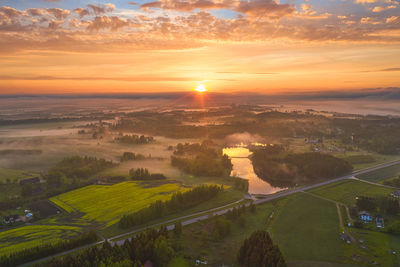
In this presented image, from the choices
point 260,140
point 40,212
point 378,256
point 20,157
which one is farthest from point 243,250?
point 260,140

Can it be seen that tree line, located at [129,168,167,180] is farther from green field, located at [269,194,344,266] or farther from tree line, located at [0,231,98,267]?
green field, located at [269,194,344,266]

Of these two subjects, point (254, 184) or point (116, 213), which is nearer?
point (116, 213)

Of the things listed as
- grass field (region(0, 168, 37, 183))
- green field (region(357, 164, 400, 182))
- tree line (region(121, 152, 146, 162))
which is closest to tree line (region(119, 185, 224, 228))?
tree line (region(121, 152, 146, 162))

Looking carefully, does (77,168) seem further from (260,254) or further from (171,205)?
(260,254)

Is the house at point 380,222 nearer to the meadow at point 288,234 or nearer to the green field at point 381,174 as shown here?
the meadow at point 288,234

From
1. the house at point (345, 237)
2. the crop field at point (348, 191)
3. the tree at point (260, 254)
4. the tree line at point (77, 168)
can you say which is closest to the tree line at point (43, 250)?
the tree at point (260, 254)

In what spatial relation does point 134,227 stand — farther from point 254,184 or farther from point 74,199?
point 254,184

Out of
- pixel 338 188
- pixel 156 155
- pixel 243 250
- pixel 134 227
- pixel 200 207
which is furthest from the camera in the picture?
pixel 156 155
